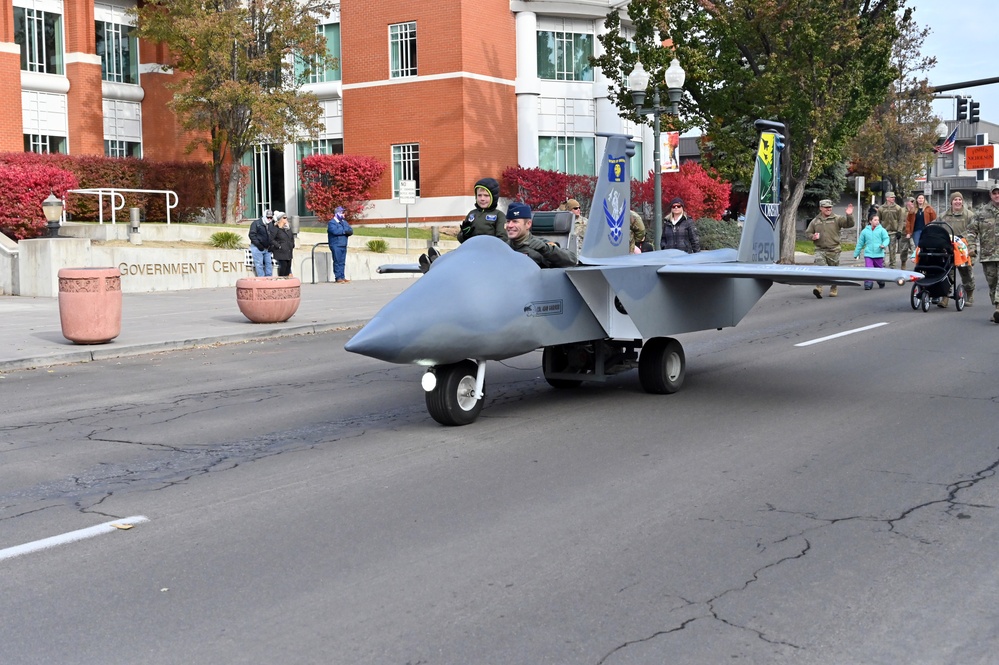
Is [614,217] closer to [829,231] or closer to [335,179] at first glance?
[829,231]

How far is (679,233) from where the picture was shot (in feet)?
63.5

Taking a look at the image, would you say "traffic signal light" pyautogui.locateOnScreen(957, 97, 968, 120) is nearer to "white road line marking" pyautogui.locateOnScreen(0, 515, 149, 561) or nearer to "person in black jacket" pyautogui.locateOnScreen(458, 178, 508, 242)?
"person in black jacket" pyautogui.locateOnScreen(458, 178, 508, 242)

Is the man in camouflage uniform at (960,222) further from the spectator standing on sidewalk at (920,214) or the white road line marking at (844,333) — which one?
the spectator standing on sidewalk at (920,214)

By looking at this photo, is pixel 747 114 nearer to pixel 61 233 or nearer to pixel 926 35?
pixel 61 233

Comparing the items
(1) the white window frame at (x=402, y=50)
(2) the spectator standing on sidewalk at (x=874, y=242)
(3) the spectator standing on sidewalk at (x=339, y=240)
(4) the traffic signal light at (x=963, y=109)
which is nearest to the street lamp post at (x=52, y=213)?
(3) the spectator standing on sidewalk at (x=339, y=240)

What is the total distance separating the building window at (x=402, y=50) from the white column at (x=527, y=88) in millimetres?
3891

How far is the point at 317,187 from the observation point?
3719cm

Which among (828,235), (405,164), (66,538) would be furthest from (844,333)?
(405,164)

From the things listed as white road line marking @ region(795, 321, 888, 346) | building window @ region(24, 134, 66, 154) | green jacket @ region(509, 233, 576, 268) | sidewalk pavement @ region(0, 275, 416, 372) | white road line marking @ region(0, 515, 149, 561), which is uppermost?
building window @ region(24, 134, 66, 154)

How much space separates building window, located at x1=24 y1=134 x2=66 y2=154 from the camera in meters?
35.9

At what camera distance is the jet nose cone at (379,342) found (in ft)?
25.6

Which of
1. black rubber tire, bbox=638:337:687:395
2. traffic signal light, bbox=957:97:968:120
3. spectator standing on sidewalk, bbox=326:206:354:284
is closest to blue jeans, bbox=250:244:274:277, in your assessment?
spectator standing on sidewalk, bbox=326:206:354:284

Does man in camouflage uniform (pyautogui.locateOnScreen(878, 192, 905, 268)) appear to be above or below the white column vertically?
below

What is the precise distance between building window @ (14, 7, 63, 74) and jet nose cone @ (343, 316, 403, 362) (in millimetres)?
33274
